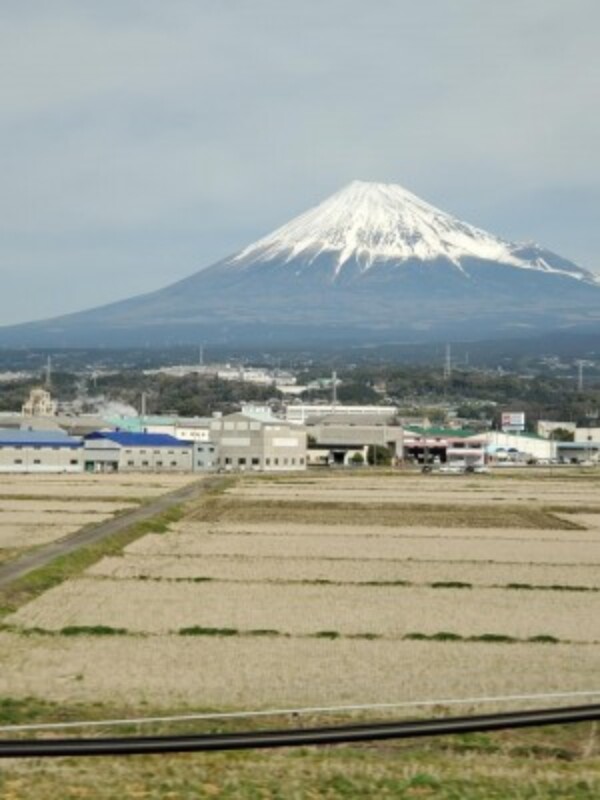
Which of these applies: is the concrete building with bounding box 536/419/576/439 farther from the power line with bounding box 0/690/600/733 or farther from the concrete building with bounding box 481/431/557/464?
the power line with bounding box 0/690/600/733

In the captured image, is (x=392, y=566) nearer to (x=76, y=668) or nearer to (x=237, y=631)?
(x=237, y=631)

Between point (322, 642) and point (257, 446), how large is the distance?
38538 mm

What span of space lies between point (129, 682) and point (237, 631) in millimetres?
2230

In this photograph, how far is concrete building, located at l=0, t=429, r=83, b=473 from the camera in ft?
144

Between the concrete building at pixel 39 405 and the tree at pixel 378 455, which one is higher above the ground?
the concrete building at pixel 39 405

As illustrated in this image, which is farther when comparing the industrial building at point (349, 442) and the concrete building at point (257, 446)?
the industrial building at point (349, 442)

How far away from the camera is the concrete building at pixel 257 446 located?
158 feet

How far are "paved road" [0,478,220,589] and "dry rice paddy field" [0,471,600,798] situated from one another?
23.9 inches

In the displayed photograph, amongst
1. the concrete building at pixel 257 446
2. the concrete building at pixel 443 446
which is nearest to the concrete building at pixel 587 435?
the concrete building at pixel 443 446

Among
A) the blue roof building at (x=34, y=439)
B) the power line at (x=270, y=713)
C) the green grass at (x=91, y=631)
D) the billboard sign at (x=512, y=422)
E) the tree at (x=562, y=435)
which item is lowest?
the green grass at (x=91, y=631)

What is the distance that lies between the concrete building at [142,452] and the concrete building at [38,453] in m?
1.14

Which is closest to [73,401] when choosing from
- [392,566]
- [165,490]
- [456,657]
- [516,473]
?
[516,473]

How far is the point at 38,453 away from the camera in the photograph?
146 ft

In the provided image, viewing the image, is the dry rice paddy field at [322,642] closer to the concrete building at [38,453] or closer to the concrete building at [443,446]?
the concrete building at [38,453]
